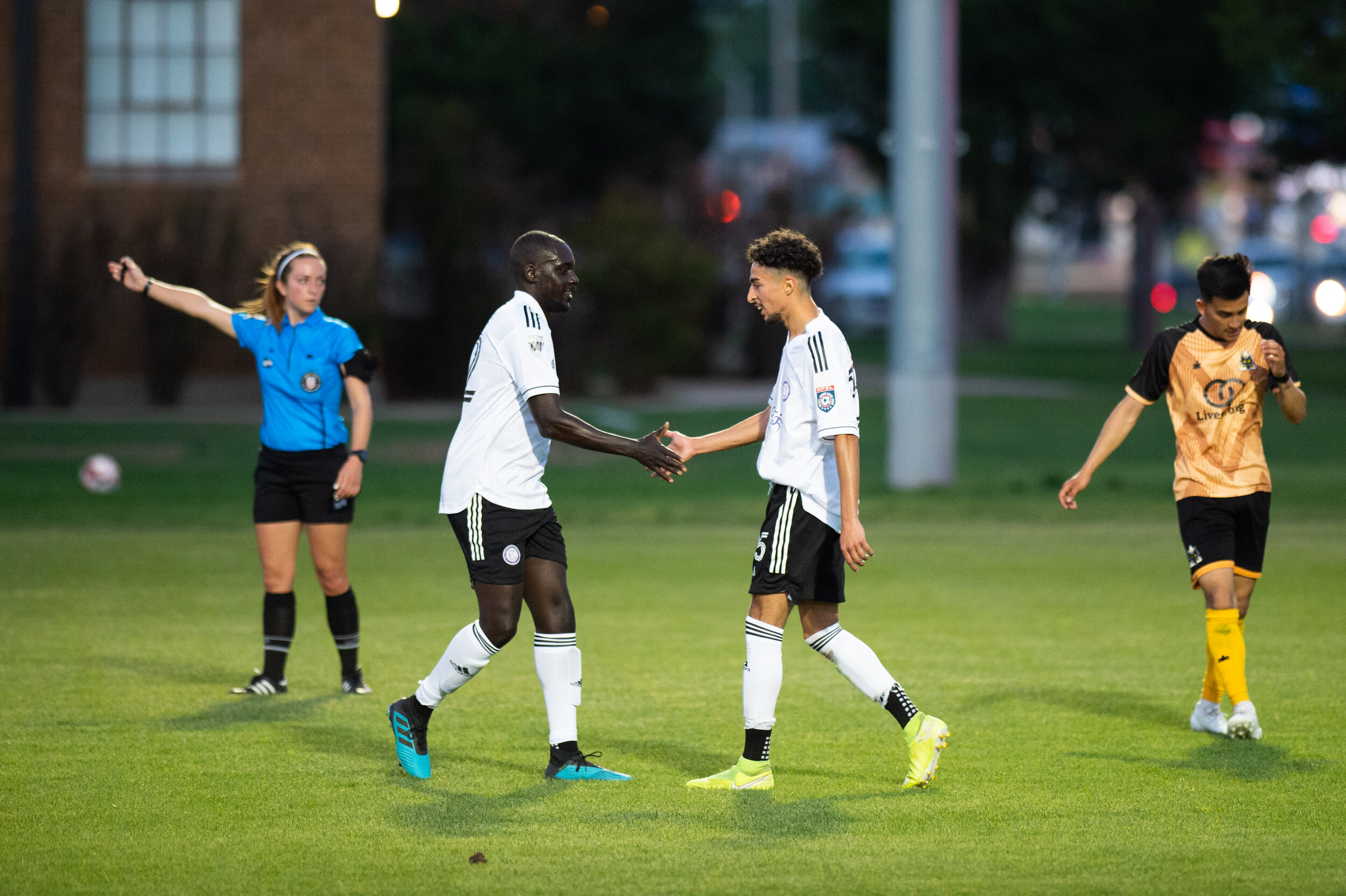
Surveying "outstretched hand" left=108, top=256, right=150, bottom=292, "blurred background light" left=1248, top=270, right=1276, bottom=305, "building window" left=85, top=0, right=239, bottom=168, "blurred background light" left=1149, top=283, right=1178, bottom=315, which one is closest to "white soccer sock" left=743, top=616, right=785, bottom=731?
"outstretched hand" left=108, top=256, right=150, bottom=292

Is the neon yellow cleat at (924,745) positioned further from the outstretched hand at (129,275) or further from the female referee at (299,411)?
the outstretched hand at (129,275)

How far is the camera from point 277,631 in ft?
27.8

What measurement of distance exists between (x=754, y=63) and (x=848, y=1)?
84.3 metres

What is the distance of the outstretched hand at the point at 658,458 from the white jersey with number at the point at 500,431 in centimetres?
43

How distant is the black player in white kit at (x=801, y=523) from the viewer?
6.49 meters

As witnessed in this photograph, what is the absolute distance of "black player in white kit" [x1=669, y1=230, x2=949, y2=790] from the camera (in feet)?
21.3

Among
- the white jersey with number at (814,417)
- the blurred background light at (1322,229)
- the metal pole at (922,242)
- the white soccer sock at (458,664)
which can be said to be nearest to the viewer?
the white jersey with number at (814,417)

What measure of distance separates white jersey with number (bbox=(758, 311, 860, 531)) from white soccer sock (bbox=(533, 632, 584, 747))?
3.43 feet

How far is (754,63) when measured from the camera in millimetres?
122312

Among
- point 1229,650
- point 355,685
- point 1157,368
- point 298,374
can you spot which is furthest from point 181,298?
point 1229,650

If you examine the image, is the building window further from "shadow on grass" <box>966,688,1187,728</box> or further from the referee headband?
"shadow on grass" <box>966,688,1187,728</box>

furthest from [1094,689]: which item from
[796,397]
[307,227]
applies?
[307,227]

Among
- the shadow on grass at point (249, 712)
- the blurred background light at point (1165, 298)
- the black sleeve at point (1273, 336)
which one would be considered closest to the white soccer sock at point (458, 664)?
the shadow on grass at point (249, 712)

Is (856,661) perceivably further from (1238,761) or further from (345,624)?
(345,624)
